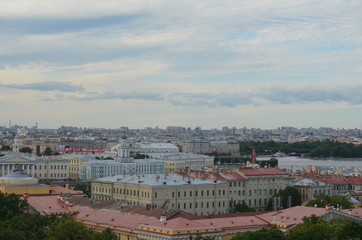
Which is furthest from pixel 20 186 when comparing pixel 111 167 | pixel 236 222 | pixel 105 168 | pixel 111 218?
pixel 111 167

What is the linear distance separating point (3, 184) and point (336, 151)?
5260 inches

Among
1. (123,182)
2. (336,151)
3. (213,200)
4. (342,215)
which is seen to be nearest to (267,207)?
(213,200)

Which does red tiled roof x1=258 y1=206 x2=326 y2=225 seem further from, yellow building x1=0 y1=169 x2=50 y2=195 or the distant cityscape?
yellow building x1=0 y1=169 x2=50 y2=195

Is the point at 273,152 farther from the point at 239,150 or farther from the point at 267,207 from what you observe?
the point at 267,207

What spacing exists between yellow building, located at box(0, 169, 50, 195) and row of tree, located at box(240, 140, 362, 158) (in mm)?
130884

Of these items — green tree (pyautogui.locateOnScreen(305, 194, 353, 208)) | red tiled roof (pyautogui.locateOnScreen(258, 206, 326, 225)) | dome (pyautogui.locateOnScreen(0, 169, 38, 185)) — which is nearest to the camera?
red tiled roof (pyautogui.locateOnScreen(258, 206, 326, 225))

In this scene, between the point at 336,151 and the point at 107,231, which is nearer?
the point at 107,231


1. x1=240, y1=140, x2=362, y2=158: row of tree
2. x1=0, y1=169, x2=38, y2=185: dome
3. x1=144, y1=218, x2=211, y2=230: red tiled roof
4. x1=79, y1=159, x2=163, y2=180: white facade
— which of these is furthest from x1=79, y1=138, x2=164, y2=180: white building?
x1=240, y1=140, x2=362, y2=158: row of tree

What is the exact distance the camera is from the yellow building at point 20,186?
1558 inches

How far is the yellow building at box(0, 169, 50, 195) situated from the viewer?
39562 millimetres

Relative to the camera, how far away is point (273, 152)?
596ft

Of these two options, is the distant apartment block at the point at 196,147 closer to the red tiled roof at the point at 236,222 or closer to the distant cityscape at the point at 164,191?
the distant cityscape at the point at 164,191

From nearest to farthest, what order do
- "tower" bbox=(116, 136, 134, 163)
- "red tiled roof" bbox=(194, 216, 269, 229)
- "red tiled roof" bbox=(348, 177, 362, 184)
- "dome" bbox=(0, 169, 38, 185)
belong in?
1. "red tiled roof" bbox=(194, 216, 269, 229)
2. "dome" bbox=(0, 169, 38, 185)
3. "red tiled roof" bbox=(348, 177, 362, 184)
4. "tower" bbox=(116, 136, 134, 163)

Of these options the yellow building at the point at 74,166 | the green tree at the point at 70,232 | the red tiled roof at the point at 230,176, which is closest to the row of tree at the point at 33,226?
the green tree at the point at 70,232
